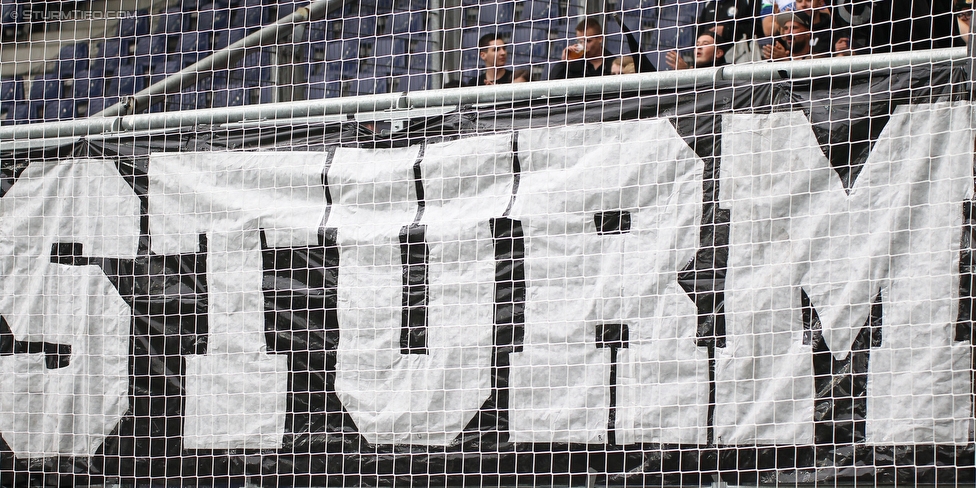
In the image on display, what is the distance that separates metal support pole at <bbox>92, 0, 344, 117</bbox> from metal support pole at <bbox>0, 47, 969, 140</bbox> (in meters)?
0.26

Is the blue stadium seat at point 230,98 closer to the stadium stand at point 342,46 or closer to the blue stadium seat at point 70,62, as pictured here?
the stadium stand at point 342,46

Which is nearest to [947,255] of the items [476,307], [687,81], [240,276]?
[687,81]

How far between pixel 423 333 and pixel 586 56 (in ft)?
4.78

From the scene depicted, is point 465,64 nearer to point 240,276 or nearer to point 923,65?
point 240,276

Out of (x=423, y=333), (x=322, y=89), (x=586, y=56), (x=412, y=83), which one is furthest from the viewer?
(x=322, y=89)

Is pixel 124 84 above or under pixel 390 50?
under

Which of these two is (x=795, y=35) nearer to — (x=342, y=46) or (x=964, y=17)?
(x=964, y=17)

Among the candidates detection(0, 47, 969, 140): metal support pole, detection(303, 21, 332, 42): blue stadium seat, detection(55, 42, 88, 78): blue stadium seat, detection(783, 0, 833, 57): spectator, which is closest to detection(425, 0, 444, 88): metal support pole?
detection(0, 47, 969, 140): metal support pole

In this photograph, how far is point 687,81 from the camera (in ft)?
13.1

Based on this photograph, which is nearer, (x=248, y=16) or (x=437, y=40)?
(x=437, y=40)

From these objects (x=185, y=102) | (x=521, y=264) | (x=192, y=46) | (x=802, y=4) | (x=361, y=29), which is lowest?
(x=521, y=264)

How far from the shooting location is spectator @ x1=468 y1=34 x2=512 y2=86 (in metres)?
4.59

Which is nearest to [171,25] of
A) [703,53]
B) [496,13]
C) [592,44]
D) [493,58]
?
[496,13]

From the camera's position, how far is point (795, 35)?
4.15 metres
